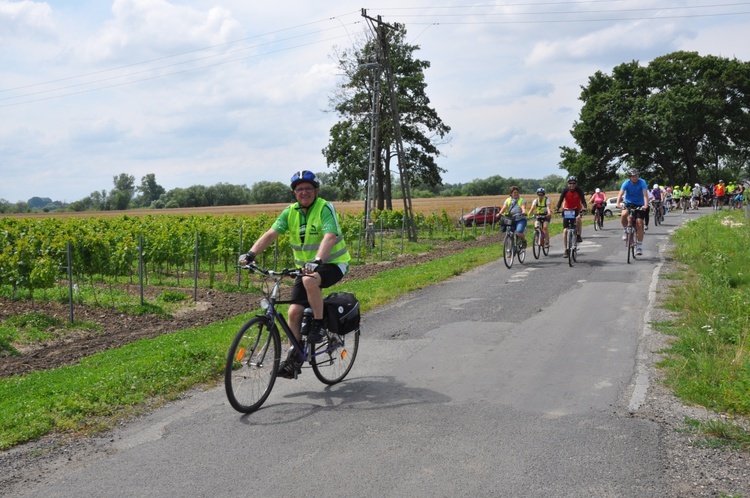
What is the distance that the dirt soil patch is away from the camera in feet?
37.3

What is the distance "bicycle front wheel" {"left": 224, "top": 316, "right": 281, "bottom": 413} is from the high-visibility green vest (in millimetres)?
700

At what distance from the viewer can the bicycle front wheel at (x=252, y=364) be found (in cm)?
582

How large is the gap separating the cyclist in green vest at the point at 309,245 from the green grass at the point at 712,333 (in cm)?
327

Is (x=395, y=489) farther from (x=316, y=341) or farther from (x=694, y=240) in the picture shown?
(x=694, y=240)

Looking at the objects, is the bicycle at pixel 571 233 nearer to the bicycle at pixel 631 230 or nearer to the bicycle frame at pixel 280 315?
the bicycle at pixel 631 230

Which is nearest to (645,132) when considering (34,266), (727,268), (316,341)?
(727,268)

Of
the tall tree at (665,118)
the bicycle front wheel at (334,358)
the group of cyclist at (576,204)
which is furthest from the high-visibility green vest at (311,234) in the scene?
the tall tree at (665,118)

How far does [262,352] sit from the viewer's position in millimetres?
6133

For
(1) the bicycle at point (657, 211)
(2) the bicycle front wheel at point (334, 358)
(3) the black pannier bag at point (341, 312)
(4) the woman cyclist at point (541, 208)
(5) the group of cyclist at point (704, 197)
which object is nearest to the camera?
(3) the black pannier bag at point (341, 312)

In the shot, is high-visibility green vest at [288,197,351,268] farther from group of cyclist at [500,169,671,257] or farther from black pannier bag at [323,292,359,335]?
group of cyclist at [500,169,671,257]

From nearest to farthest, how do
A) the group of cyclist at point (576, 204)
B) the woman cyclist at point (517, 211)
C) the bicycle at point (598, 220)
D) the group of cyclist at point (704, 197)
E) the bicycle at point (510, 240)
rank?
the group of cyclist at point (576, 204) < the bicycle at point (510, 240) < the woman cyclist at point (517, 211) < the bicycle at point (598, 220) < the group of cyclist at point (704, 197)

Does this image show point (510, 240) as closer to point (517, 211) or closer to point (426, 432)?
point (517, 211)

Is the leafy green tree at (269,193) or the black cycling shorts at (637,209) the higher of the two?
the leafy green tree at (269,193)

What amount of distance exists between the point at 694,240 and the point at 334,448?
54.0 feet
